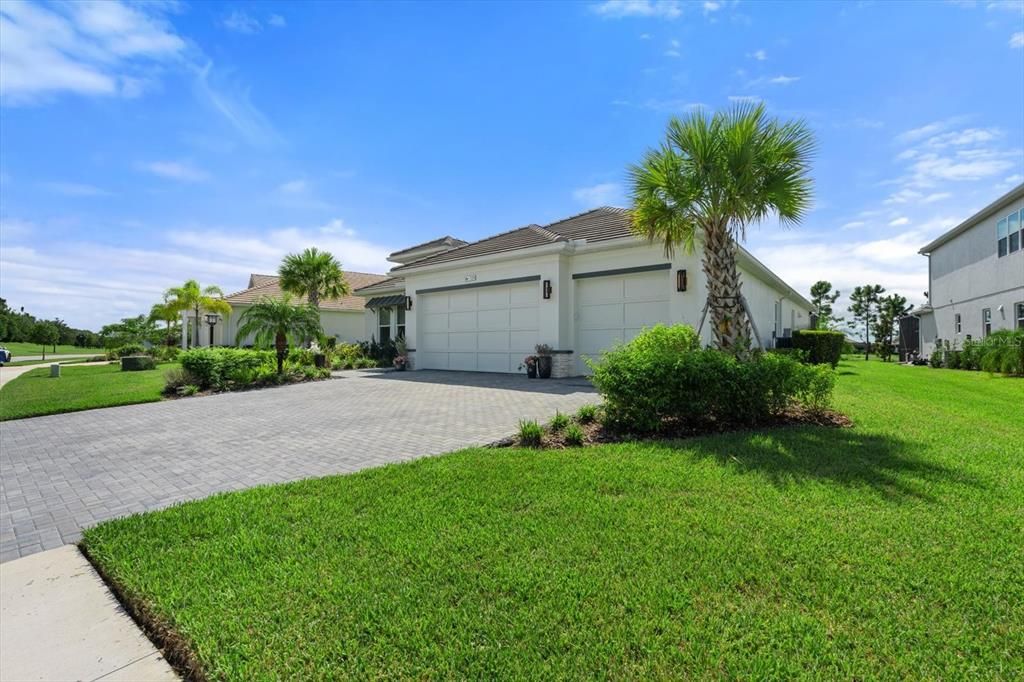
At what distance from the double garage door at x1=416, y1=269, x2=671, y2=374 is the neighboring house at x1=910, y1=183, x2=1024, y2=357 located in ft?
55.5

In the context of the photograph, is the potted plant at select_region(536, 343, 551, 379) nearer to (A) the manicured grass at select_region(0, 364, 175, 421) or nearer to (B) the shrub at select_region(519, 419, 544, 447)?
(B) the shrub at select_region(519, 419, 544, 447)

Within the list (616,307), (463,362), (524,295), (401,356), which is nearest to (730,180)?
(616,307)

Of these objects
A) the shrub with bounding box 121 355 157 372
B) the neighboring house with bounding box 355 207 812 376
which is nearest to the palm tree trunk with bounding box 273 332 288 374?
the neighboring house with bounding box 355 207 812 376

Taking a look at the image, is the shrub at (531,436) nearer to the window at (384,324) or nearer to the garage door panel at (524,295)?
the garage door panel at (524,295)

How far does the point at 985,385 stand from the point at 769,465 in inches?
534

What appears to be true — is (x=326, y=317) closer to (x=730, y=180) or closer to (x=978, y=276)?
(x=730, y=180)

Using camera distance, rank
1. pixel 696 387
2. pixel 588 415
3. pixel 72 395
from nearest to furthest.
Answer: pixel 696 387 < pixel 588 415 < pixel 72 395

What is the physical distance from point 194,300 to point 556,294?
2737cm

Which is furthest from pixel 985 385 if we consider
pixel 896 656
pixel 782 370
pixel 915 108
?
pixel 896 656

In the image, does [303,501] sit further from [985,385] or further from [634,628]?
[985,385]

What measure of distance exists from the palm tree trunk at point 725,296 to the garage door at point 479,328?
7942 mm

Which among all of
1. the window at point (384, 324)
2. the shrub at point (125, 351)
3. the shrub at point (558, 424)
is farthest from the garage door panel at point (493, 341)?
the shrub at point (125, 351)

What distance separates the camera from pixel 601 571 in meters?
2.91

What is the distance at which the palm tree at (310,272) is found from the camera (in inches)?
996
